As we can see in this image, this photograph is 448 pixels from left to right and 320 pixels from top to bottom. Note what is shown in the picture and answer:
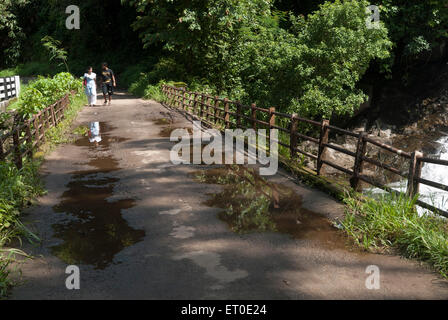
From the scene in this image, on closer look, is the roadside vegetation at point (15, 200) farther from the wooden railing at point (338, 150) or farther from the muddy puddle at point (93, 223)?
the wooden railing at point (338, 150)

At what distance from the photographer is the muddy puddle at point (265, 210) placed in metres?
6.12

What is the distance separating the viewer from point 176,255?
5344mm

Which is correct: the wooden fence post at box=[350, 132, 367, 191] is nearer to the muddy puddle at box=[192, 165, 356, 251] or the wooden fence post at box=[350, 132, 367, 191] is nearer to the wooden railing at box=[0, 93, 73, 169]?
the muddy puddle at box=[192, 165, 356, 251]

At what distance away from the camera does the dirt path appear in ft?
14.9

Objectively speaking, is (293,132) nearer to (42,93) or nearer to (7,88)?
(42,93)

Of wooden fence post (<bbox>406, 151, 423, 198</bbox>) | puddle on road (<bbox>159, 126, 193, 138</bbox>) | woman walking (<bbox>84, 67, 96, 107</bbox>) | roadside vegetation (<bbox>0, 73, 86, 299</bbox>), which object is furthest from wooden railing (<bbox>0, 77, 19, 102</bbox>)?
wooden fence post (<bbox>406, 151, 423, 198</bbox>)

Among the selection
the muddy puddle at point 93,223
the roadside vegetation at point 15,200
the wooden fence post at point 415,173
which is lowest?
the muddy puddle at point 93,223

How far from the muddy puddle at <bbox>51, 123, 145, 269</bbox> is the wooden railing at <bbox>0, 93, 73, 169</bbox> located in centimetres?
131

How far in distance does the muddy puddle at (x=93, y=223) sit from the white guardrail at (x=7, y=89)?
17.0m

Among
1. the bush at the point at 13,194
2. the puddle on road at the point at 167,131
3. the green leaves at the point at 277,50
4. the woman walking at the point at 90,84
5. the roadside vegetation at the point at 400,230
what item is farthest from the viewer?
the woman walking at the point at 90,84

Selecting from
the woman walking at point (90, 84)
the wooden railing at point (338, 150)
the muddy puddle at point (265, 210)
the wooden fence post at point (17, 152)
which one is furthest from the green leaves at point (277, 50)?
the wooden fence post at point (17, 152)

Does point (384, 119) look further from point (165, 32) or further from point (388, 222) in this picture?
point (388, 222)

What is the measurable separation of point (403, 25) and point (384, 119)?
547cm

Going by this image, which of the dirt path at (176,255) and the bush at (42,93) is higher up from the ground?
the bush at (42,93)
